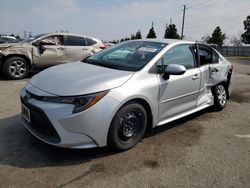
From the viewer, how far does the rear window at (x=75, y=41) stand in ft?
30.5

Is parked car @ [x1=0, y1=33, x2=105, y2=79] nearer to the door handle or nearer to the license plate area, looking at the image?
the license plate area

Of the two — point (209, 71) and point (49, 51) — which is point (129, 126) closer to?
point (209, 71)

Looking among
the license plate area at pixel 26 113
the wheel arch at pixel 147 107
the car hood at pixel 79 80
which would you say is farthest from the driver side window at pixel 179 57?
the license plate area at pixel 26 113

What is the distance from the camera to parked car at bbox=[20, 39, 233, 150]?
3045 millimetres

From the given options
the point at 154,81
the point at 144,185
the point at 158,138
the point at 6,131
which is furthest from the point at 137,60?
the point at 6,131

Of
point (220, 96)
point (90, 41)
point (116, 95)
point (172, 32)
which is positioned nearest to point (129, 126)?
point (116, 95)

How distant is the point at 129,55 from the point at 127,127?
125 cm

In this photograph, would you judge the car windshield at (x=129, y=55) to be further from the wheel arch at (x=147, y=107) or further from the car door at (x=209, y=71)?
the car door at (x=209, y=71)

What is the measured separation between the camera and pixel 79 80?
Result: 3293 millimetres

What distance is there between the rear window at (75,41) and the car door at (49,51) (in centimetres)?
24

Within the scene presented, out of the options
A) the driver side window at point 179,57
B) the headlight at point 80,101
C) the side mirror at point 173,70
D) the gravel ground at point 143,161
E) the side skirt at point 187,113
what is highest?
the driver side window at point 179,57

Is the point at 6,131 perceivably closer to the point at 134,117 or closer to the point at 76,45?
the point at 134,117

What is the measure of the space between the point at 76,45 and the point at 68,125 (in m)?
6.84

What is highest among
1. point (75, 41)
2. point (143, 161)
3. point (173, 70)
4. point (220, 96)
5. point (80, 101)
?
point (75, 41)
